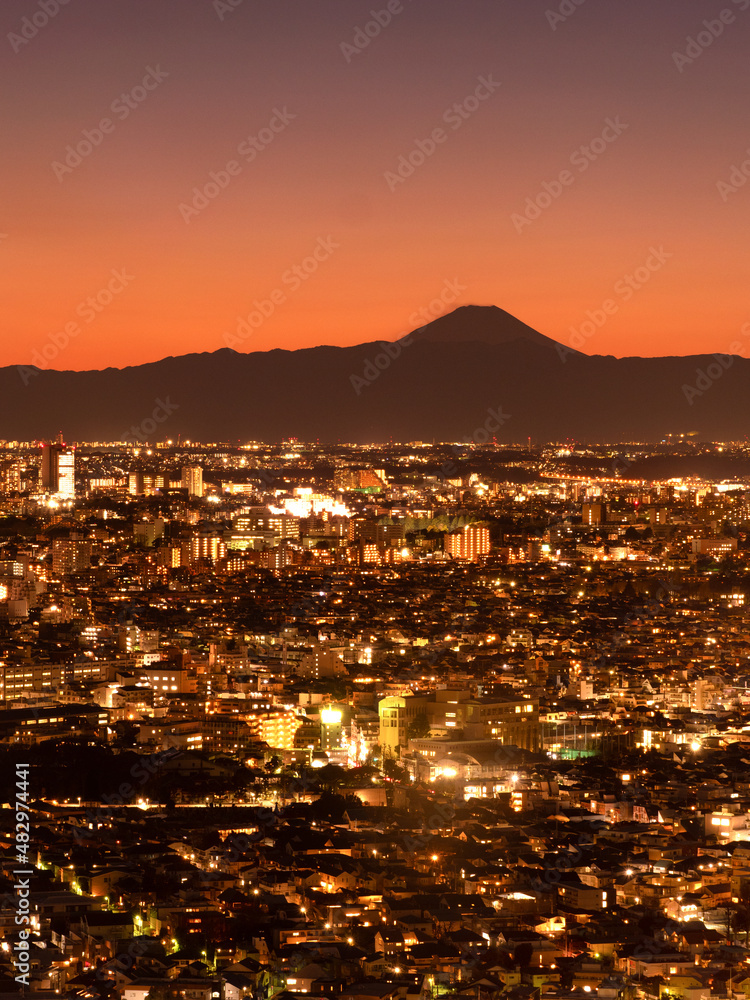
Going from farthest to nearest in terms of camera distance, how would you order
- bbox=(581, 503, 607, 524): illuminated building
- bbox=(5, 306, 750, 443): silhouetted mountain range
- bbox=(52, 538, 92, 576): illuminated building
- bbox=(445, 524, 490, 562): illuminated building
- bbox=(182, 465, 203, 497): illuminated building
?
bbox=(5, 306, 750, 443): silhouetted mountain range, bbox=(182, 465, 203, 497): illuminated building, bbox=(581, 503, 607, 524): illuminated building, bbox=(445, 524, 490, 562): illuminated building, bbox=(52, 538, 92, 576): illuminated building

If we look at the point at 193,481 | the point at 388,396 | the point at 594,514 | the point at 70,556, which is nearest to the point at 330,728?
the point at 70,556

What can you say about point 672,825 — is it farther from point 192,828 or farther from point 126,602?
point 126,602

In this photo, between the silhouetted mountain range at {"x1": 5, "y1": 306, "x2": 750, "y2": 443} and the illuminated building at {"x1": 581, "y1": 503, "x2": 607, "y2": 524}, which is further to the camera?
the silhouetted mountain range at {"x1": 5, "y1": 306, "x2": 750, "y2": 443}

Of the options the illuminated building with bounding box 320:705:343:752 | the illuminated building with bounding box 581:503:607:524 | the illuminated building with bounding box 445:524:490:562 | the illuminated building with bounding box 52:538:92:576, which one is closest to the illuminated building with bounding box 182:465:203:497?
the illuminated building with bounding box 581:503:607:524

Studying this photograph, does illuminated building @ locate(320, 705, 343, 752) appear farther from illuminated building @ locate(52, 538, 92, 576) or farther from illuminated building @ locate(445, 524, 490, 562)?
illuminated building @ locate(445, 524, 490, 562)

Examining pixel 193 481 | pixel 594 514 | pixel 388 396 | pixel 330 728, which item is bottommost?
pixel 330 728

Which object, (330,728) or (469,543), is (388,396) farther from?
(330,728)

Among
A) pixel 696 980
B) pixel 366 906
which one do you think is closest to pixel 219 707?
pixel 366 906

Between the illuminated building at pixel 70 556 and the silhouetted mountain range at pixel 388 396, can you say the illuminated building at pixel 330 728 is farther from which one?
the silhouetted mountain range at pixel 388 396

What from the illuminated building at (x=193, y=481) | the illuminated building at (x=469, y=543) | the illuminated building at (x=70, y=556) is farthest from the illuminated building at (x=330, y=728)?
the illuminated building at (x=193, y=481)
